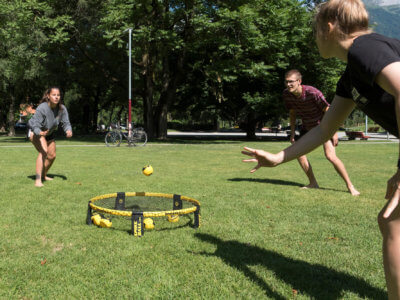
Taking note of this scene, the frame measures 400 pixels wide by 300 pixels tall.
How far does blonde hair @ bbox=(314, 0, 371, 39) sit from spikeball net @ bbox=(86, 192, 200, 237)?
8.62 ft

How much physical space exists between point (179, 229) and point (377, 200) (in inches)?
147

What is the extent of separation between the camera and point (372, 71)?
181 cm

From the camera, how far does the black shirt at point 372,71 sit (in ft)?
5.93

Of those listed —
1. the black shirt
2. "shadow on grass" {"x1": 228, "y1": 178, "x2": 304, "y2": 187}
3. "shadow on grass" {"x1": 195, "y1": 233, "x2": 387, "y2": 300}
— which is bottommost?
"shadow on grass" {"x1": 195, "y1": 233, "x2": 387, "y2": 300}

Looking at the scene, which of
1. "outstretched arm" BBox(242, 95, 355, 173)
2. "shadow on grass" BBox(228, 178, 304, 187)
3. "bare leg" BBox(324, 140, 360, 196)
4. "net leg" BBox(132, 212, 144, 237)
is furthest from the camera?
"shadow on grass" BBox(228, 178, 304, 187)

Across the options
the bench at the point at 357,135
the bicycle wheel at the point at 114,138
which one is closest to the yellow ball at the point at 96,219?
the bicycle wheel at the point at 114,138

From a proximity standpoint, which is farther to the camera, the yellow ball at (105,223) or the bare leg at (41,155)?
the bare leg at (41,155)

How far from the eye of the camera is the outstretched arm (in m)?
2.49

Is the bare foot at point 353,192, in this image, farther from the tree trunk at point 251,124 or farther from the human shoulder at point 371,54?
the tree trunk at point 251,124

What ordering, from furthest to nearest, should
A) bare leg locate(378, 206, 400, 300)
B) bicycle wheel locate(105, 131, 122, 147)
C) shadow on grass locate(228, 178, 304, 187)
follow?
bicycle wheel locate(105, 131, 122, 147) → shadow on grass locate(228, 178, 304, 187) → bare leg locate(378, 206, 400, 300)

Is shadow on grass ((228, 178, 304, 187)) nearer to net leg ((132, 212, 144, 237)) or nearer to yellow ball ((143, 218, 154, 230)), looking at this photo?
yellow ball ((143, 218, 154, 230))

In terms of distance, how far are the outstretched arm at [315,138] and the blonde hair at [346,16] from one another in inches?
21.5

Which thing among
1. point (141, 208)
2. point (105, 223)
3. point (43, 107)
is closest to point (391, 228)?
point (105, 223)

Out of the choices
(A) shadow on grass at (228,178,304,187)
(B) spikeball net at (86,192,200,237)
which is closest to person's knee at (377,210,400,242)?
(B) spikeball net at (86,192,200,237)
